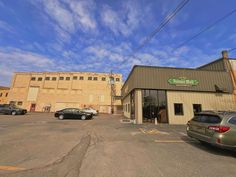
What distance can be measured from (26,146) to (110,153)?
3.81 metres

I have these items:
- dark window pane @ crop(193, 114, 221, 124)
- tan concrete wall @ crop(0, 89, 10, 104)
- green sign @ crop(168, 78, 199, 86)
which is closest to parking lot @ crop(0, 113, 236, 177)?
dark window pane @ crop(193, 114, 221, 124)

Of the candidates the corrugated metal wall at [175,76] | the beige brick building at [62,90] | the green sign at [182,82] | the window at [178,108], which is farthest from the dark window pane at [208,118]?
the beige brick building at [62,90]

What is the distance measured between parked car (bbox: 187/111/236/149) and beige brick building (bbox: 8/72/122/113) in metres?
33.8

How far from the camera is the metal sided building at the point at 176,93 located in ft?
50.8

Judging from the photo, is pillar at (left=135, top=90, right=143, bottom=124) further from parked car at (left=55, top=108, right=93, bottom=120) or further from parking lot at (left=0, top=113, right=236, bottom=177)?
parking lot at (left=0, top=113, right=236, bottom=177)

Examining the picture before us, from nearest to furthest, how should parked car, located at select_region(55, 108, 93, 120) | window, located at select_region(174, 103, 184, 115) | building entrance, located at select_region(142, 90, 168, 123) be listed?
building entrance, located at select_region(142, 90, 168, 123), window, located at select_region(174, 103, 184, 115), parked car, located at select_region(55, 108, 93, 120)

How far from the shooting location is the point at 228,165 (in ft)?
15.3

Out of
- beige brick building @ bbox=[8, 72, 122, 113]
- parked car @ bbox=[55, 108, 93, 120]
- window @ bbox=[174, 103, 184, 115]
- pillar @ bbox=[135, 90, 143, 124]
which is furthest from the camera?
beige brick building @ bbox=[8, 72, 122, 113]

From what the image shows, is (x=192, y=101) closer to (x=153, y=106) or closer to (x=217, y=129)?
(x=153, y=106)

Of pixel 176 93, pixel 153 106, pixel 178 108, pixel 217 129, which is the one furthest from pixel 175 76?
pixel 217 129

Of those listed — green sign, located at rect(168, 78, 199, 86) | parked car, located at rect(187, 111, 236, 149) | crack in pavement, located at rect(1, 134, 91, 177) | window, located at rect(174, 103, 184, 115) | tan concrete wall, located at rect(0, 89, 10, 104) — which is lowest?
crack in pavement, located at rect(1, 134, 91, 177)

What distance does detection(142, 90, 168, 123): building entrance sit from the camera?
1541 cm

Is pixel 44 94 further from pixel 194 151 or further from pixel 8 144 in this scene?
pixel 194 151

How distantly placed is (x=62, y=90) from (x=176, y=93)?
3590 centimetres
